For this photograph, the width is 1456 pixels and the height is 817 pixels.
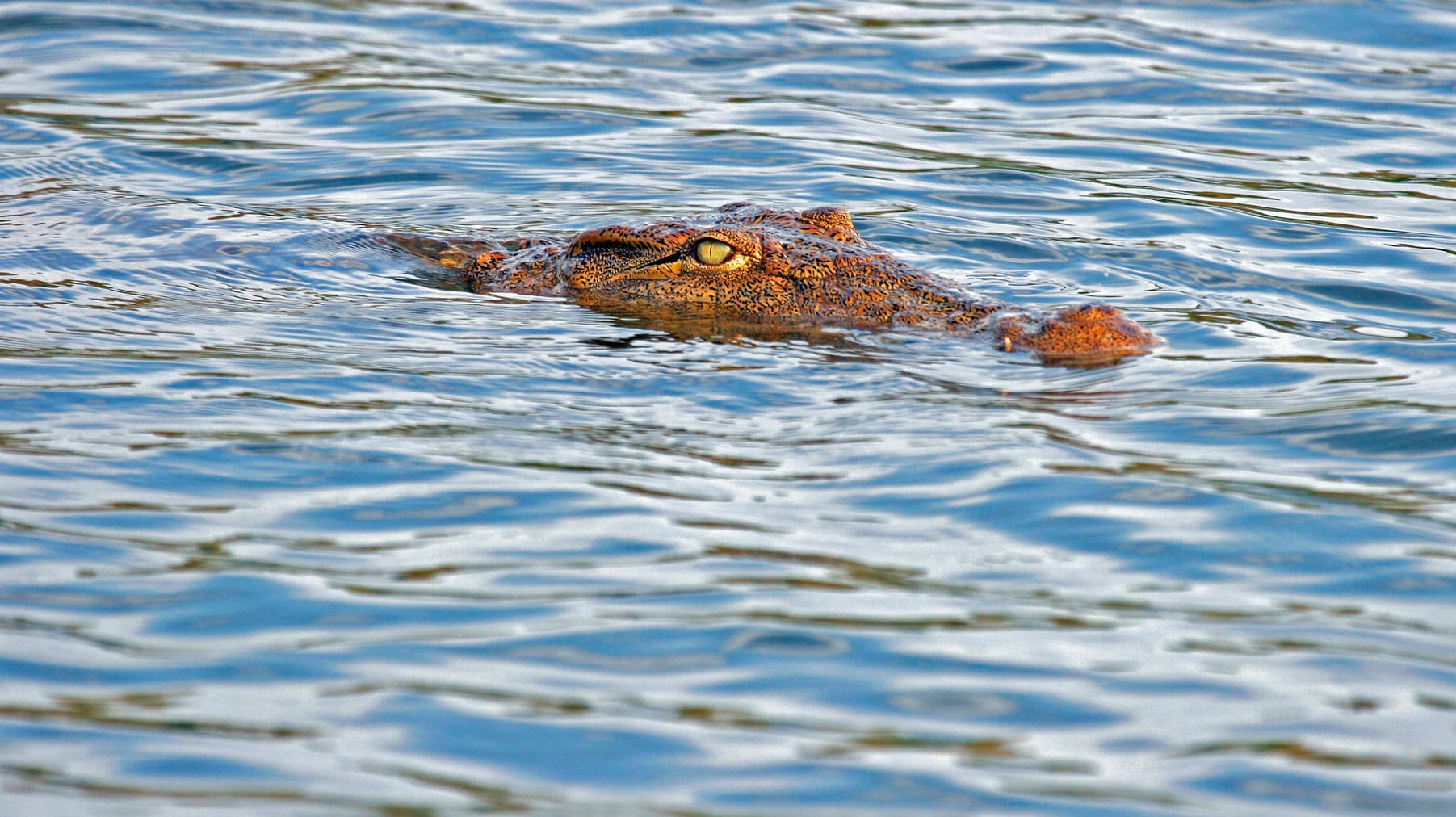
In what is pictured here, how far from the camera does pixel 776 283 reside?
646 cm

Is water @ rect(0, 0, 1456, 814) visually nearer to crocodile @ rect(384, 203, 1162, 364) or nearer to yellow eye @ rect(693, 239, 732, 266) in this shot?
crocodile @ rect(384, 203, 1162, 364)

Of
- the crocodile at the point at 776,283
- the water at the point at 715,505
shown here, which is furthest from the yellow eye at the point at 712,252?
the water at the point at 715,505

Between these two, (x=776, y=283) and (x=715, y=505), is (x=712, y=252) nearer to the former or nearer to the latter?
(x=776, y=283)

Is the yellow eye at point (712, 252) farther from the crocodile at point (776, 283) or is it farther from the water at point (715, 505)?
the water at point (715, 505)

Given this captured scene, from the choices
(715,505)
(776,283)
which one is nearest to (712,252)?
(776,283)

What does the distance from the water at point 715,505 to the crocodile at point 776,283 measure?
17 centimetres

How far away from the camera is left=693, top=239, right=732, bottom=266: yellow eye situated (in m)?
6.57

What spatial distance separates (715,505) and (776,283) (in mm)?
2285

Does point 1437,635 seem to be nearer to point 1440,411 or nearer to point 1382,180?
point 1440,411

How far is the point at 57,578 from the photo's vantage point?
388 cm

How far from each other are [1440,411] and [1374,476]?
2.27 feet

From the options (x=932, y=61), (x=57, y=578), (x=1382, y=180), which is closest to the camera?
(x=57, y=578)

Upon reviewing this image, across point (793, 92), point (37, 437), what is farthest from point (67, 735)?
point (793, 92)

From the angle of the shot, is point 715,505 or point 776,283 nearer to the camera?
point 715,505
